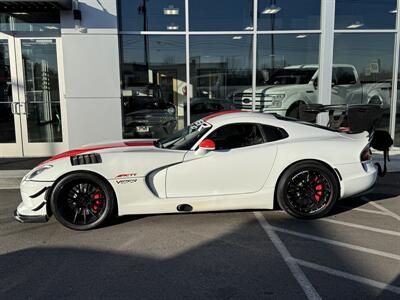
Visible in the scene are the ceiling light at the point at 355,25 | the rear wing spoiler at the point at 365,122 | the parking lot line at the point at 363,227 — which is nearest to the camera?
the parking lot line at the point at 363,227

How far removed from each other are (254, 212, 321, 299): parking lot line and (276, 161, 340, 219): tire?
1.25ft

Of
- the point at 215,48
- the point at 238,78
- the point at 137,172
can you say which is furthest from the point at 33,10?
the point at 137,172

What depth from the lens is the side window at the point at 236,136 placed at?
482cm

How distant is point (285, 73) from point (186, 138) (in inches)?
199

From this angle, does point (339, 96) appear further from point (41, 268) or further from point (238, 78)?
point (41, 268)

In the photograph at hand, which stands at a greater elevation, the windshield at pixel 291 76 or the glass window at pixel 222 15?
the glass window at pixel 222 15

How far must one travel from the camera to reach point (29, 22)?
8711 mm

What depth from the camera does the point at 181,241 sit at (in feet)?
13.9

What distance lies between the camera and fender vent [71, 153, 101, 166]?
14.8 ft

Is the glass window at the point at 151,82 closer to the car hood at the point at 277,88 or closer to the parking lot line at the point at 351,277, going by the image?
the car hood at the point at 277,88

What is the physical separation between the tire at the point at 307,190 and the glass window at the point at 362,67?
5.08 meters

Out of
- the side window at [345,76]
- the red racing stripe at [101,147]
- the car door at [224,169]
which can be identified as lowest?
the car door at [224,169]

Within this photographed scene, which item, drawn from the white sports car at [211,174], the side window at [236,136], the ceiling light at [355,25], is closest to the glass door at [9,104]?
the white sports car at [211,174]

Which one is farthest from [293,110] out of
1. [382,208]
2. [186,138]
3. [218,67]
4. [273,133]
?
[186,138]
